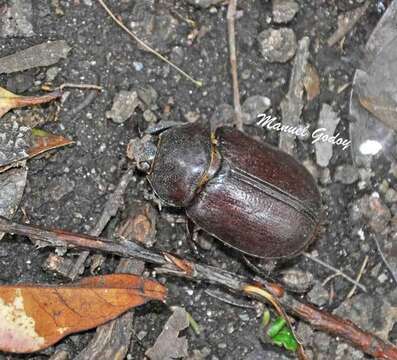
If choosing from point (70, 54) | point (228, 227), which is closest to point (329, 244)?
point (228, 227)

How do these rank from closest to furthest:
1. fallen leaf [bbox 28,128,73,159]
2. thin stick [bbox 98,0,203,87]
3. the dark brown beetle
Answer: the dark brown beetle → fallen leaf [bbox 28,128,73,159] → thin stick [bbox 98,0,203,87]

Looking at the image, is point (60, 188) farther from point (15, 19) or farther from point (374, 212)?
point (374, 212)

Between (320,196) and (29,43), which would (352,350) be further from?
(29,43)

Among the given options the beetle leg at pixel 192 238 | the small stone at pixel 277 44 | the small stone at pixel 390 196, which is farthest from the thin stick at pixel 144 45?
the small stone at pixel 390 196

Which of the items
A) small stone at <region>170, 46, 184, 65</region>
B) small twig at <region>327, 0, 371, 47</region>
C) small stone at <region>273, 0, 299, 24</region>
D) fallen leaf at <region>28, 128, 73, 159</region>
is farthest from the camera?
small twig at <region>327, 0, 371, 47</region>

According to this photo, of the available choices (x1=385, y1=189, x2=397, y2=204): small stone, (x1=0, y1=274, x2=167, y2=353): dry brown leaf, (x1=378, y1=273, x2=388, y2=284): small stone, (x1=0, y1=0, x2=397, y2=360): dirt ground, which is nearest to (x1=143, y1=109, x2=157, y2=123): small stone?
(x1=0, y1=0, x2=397, y2=360): dirt ground

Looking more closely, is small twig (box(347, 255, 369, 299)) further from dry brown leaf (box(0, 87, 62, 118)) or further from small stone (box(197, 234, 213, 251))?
dry brown leaf (box(0, 87, 62, 118))

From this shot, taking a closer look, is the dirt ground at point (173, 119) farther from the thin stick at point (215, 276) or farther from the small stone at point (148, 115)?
the thin stick at point (215, 276)
